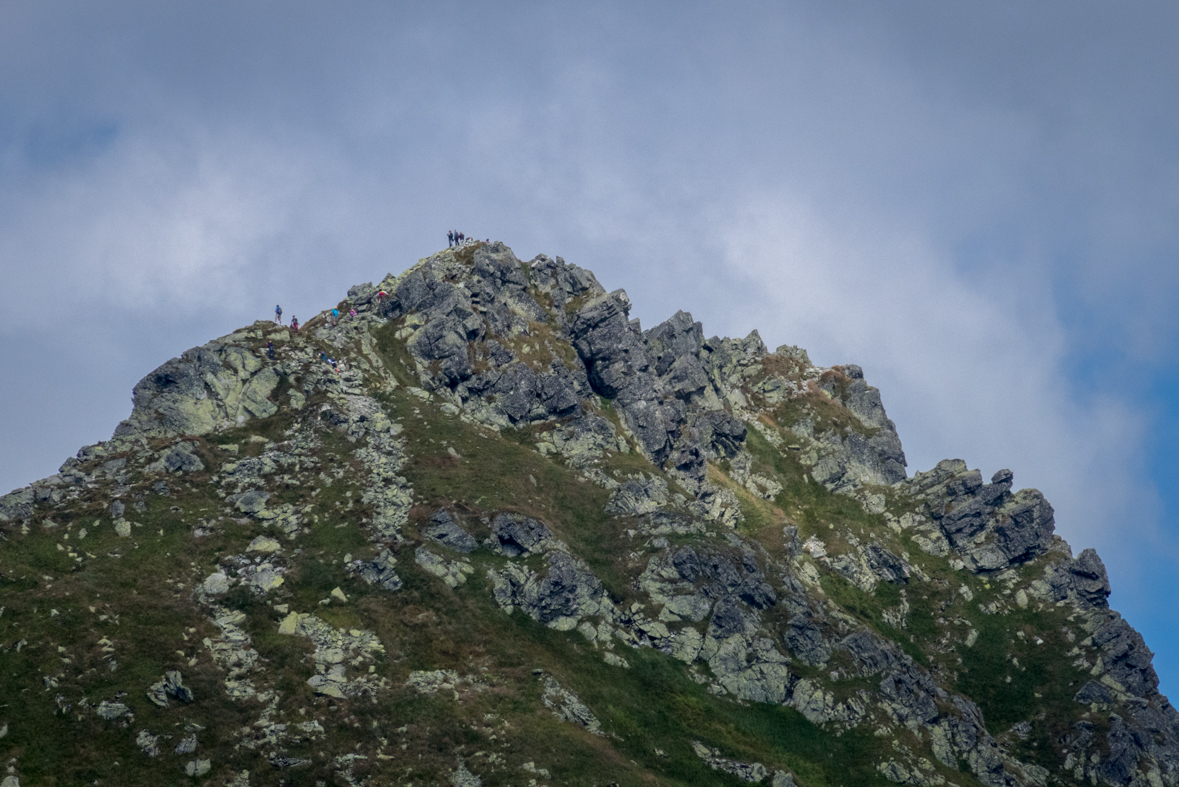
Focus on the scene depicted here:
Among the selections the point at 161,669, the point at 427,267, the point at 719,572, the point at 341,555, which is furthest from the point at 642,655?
the point at 427,267

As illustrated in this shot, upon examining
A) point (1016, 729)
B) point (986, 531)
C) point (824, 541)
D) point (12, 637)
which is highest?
point (986, 531)

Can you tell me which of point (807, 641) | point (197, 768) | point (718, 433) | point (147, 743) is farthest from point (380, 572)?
point (718, 433)

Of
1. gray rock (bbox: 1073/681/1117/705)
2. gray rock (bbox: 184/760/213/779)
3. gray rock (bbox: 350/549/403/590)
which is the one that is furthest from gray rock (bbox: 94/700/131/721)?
gray rock (bbox: 1073/681/1117/705)

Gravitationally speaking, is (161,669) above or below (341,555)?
below

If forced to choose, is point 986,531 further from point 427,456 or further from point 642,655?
point 427,456

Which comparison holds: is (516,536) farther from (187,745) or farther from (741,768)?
(187,745)

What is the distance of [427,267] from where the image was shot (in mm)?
132500

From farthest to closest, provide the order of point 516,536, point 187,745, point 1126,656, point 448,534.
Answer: point 1126,656, point 516,536, point 448,534, point 187,745

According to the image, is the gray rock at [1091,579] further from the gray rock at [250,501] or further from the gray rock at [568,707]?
the gray rock at [250,501]

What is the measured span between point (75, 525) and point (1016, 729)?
111 m

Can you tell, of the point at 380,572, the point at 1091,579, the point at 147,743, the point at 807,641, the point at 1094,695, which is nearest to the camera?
the point at 147,743

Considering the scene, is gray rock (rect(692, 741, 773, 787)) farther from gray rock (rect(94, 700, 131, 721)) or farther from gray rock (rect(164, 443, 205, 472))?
gray rock (rect(164, 443, 205, 472))

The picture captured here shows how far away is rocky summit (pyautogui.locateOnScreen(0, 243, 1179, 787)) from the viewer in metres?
69.1

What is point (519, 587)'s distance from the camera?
9031cm
